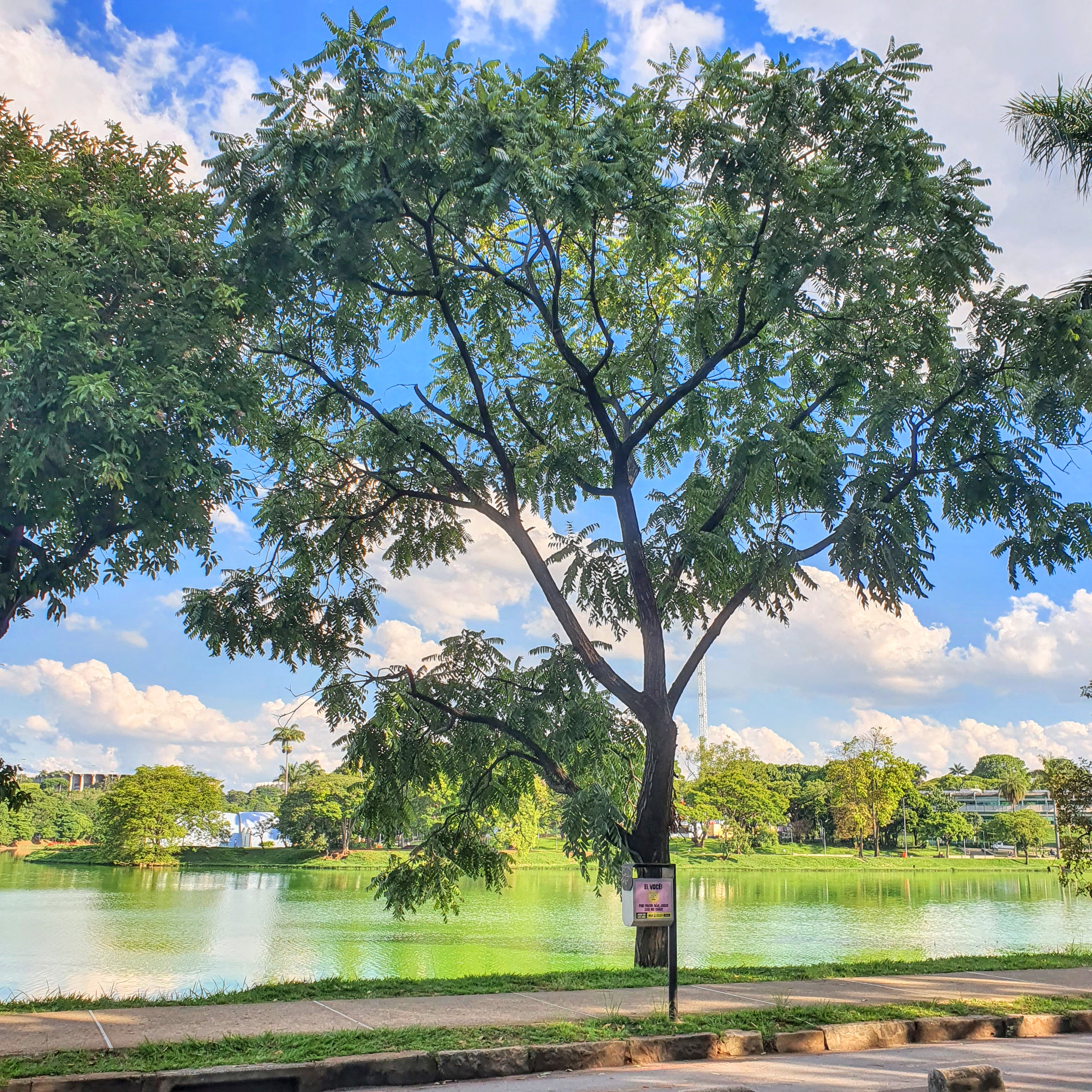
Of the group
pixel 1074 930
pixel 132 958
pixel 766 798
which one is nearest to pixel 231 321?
pixel 132 958

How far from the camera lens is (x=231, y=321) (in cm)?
1011

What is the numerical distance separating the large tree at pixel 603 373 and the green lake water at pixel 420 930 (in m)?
5.42

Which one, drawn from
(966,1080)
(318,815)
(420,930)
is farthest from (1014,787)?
(966,1080)

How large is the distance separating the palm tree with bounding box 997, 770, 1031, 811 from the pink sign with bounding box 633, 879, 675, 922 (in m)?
115

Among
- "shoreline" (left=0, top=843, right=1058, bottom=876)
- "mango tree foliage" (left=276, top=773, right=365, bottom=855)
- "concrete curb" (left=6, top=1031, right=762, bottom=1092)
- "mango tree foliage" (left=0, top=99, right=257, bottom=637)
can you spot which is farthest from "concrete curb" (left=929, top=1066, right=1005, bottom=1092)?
"mango tree foliage" (left=276, top=773, right=365, bottom=855)

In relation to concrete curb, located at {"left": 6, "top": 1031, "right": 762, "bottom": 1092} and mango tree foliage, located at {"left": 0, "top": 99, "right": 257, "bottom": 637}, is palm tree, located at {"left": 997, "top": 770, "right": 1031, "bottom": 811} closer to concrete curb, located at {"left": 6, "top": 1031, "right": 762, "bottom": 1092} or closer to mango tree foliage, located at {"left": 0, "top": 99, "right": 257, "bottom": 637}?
concrete curb, located at {"left": 6, "top": 1031, "right": 762, "bottom": 1092}

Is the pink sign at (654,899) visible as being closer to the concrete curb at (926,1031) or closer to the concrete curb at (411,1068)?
the concrete curb at (411,1068)

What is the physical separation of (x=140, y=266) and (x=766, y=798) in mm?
69918

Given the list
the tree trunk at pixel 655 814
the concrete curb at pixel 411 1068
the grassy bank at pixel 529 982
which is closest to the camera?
the concrete curb at pixel 411 1068

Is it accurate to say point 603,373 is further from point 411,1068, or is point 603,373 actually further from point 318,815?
point 318,815

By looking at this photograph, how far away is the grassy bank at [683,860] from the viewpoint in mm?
59688

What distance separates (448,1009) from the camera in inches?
321

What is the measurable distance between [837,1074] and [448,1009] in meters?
3.37

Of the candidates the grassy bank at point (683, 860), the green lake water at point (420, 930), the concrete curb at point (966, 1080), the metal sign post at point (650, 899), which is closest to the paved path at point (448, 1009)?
the metal sign post at point (650, 899)
